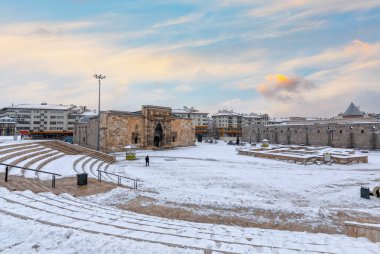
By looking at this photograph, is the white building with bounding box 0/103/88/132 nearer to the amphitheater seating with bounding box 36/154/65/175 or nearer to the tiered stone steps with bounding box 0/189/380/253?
the amphitheater seating with bounding box 36/154/65/175

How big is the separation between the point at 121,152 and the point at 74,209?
35320 millimetres

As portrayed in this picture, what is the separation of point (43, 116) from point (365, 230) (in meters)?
94.0

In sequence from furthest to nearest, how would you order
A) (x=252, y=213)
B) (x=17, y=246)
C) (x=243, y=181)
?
(x=243, y=181), (x=252, y=213), (x=17, y=246)

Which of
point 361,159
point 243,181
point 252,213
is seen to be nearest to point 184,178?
point 243,181

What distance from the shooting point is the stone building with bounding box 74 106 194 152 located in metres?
41.7

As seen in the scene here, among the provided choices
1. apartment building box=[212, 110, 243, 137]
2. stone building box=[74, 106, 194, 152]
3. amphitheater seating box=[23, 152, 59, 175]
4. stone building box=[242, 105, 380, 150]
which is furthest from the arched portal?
apartment building box=[212, 110, 243, 137]

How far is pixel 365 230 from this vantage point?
274 inches

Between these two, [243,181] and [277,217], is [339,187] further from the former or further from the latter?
[277,217]

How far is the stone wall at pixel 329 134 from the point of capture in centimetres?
4628

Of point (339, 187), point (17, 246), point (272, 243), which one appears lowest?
point (339, 187)

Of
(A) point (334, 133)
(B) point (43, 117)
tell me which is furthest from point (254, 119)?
(B) point (43, 117)

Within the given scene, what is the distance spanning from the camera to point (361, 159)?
29.2 metres

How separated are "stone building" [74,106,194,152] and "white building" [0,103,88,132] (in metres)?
31.4

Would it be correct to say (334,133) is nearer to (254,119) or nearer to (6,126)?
(254,119)
